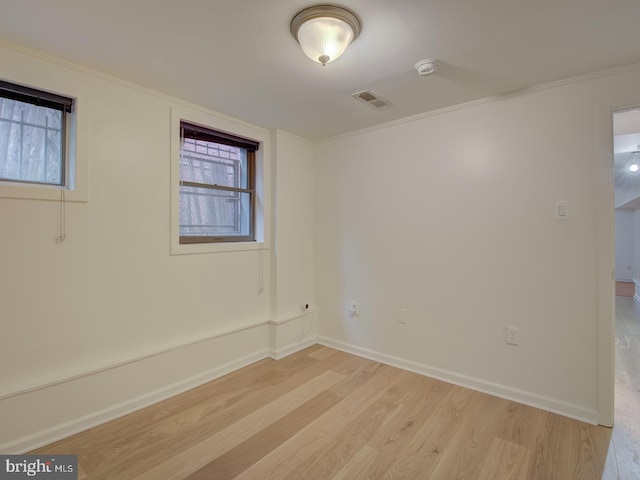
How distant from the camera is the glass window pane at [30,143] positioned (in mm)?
1811

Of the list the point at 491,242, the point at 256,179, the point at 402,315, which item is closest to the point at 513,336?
the point at 491,242

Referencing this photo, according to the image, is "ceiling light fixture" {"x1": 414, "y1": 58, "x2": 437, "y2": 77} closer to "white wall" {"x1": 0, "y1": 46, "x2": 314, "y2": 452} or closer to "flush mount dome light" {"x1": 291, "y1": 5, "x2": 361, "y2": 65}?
"flush mount dome light" {"x1": 291, "y1": 5, "x2": 361, "y2": 65}

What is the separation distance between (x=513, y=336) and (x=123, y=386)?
111 inches

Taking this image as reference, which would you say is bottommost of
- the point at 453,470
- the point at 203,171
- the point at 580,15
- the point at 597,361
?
the point at 453,470

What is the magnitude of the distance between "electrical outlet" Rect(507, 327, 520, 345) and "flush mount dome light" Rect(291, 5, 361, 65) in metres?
2.26

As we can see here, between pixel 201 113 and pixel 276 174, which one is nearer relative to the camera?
pixel 201 113

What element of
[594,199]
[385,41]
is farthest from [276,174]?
[594,199]

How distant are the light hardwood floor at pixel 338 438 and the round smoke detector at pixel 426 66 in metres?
2.26

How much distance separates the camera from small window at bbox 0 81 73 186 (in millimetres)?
1806

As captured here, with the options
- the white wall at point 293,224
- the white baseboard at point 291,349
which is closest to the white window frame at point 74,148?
the white wall at point 293,224

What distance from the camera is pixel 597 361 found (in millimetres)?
2029

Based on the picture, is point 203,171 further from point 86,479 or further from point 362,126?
point 86,479

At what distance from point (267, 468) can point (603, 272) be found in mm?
2364

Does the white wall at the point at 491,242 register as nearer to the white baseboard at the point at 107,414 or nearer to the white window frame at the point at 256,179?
the white window frame at the point at 256,179
